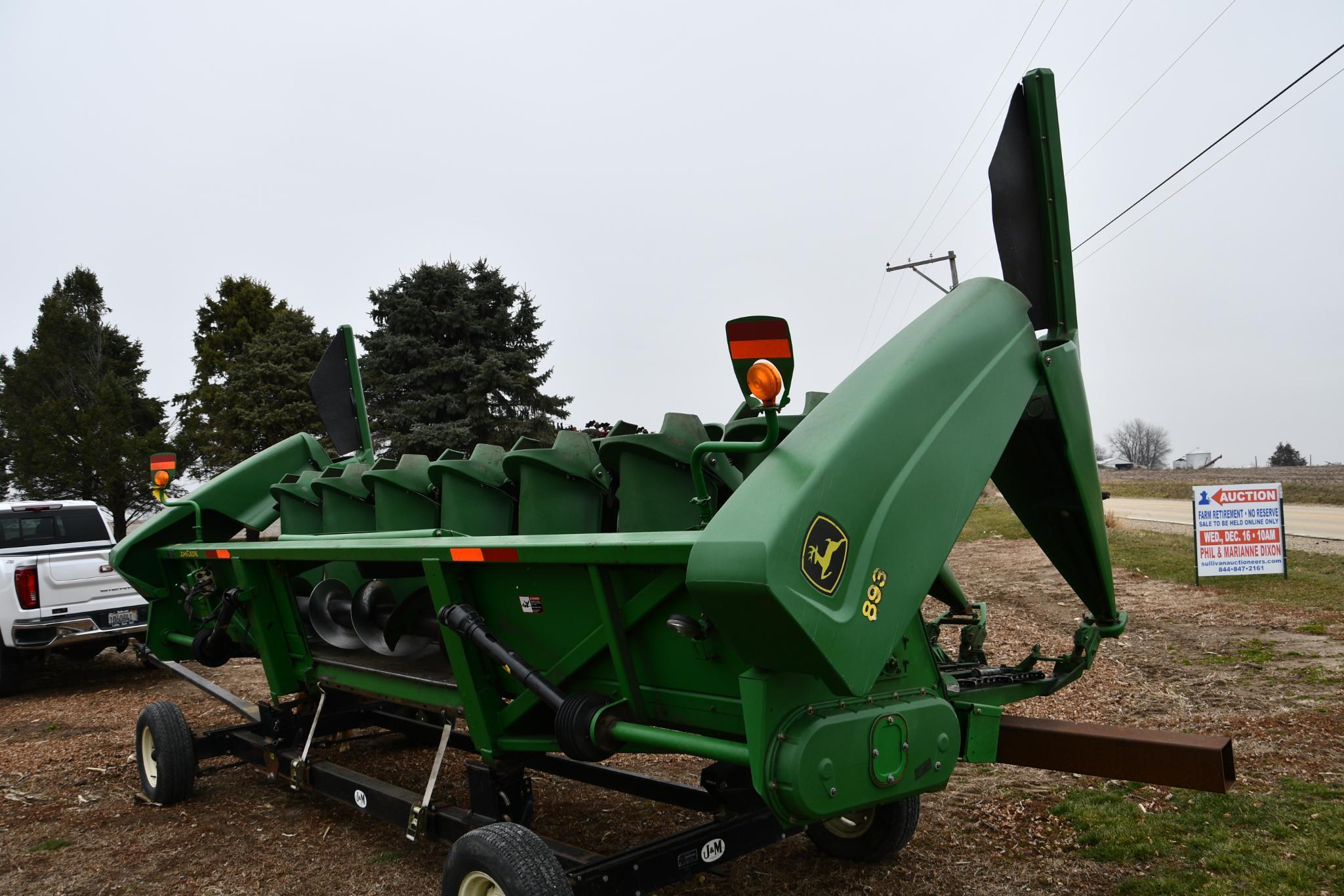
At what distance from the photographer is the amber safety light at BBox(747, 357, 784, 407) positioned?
2373 mm

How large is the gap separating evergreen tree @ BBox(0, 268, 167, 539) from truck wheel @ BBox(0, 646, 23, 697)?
1897 cm

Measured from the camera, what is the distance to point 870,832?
164 inches

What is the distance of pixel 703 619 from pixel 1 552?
32.5 ft

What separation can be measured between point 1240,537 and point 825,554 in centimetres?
1134

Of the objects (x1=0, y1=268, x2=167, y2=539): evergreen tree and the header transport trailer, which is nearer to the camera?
the header transport trailer

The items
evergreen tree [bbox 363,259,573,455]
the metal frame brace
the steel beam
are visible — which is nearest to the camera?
the steel beam

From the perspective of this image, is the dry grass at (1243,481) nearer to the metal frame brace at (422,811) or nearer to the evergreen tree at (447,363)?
the evergreen tree at (447,363)

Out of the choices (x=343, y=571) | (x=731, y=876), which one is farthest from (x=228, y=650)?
(x=731, y=876)

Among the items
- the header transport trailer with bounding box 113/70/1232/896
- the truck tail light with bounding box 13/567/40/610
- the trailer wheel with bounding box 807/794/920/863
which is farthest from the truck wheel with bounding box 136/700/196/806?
the truck tail light with bounding box 13/567/40/610

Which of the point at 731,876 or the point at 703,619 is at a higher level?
the point at 703,619

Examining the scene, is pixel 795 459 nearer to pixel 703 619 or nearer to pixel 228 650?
pixel 703 619

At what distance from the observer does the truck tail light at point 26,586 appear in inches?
366

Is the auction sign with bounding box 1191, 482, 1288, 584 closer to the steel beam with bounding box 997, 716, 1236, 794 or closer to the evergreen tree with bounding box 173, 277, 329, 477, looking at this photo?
the steel beam with bounding box 997, 716, 1236, 794

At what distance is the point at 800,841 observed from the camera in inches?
180
